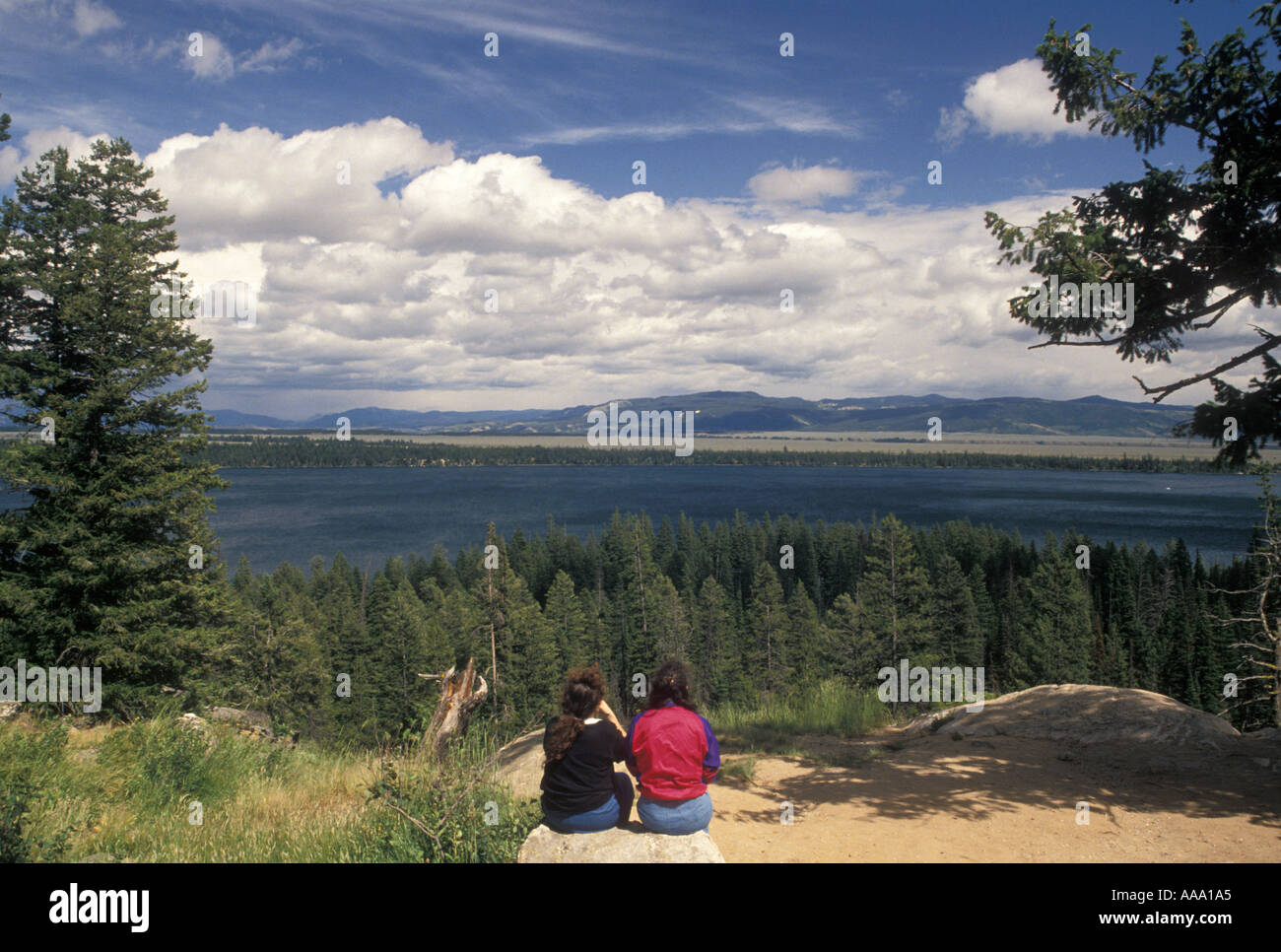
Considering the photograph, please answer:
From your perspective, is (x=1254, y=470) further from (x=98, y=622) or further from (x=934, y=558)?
(x=934, y=558)

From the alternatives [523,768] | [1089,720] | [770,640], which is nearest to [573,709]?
[523,768]

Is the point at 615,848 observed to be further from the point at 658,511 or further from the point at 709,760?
the point at 658,511

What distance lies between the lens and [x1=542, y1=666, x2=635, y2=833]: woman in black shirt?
16.1 ft

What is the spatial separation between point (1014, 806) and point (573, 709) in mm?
4882

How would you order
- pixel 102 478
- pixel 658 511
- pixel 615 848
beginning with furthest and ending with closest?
pixel 658 511
pixel 102 478
pixel 615 848

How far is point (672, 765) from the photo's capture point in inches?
195

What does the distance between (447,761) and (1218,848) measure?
662cm

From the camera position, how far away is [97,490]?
595 inches

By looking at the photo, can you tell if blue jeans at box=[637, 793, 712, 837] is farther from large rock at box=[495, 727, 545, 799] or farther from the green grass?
large rock at box=[495, 727, 545, 799]

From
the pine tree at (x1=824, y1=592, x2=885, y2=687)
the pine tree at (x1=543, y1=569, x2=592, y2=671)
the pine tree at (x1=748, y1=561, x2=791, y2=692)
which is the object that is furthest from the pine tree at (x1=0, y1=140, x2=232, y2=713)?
the pine tree at (x1=748, y1=561, x2=791, y2=692)

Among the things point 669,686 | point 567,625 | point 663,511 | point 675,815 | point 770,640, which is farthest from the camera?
point 663,511

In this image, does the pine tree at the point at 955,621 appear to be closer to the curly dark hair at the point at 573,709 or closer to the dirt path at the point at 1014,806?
the dirt path at the point at 1014,806

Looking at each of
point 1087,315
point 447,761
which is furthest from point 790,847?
point 1087,315

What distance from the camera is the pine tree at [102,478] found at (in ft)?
48.6
